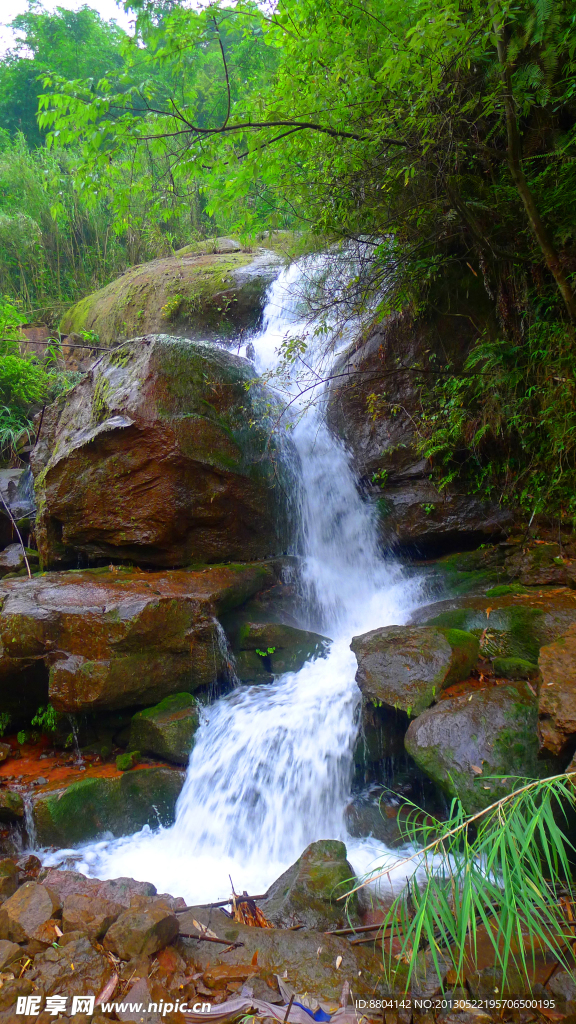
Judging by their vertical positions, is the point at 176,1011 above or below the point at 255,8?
below

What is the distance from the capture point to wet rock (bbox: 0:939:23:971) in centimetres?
203

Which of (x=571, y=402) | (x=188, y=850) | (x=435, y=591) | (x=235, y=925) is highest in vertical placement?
(x=571, y=402)

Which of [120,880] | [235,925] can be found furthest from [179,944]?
[120,880]

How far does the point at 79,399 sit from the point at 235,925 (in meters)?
6.14

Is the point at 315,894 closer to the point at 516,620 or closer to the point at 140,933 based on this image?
the point at 140,933

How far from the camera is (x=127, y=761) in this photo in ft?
14.2

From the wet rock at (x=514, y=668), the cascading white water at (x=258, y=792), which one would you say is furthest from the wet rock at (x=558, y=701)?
the cascading white water at (x=258, y=792)

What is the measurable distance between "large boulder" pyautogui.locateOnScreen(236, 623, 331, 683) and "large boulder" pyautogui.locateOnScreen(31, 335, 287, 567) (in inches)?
A: 42.5

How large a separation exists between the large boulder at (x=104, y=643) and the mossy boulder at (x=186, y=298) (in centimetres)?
568

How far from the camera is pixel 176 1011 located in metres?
1.91

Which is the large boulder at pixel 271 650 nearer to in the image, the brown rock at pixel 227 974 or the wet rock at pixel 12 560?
the wet rock at pixel 12 560

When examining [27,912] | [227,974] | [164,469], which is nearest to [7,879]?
[27,912]

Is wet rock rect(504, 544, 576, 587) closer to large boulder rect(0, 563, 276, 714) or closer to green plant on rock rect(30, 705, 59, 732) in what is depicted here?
large boulder rect(0, 563, 276, 714)

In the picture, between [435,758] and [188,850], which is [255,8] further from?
[188,850]
